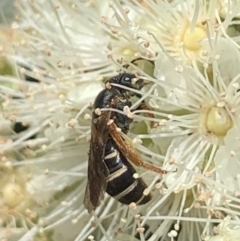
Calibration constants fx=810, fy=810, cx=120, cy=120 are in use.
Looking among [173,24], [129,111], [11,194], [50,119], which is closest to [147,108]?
[129,111]

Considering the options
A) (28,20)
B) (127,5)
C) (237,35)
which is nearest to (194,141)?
(237,35)

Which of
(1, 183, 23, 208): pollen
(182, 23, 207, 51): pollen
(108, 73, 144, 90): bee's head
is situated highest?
(182, 23, 207, 51): pollen

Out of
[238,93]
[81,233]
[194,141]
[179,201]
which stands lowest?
[81,233]

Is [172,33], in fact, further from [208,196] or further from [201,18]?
[208,196]

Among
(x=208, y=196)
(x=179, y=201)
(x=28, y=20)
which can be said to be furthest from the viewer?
(x=28, y=20)

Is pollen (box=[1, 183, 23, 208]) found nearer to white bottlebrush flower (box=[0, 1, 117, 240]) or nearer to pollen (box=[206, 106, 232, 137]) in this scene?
white bottlebrush flower (box=[0, 1, 117, 240])

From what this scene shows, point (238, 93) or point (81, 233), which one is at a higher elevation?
point (238, 93)

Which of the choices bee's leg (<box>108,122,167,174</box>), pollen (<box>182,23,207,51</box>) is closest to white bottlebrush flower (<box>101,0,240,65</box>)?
pollen (<box>182,23,207,51</box>)

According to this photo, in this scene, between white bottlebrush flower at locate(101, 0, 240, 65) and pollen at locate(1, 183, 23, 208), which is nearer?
white bottlebrush flower at locate(101, 0, 240, 65)
